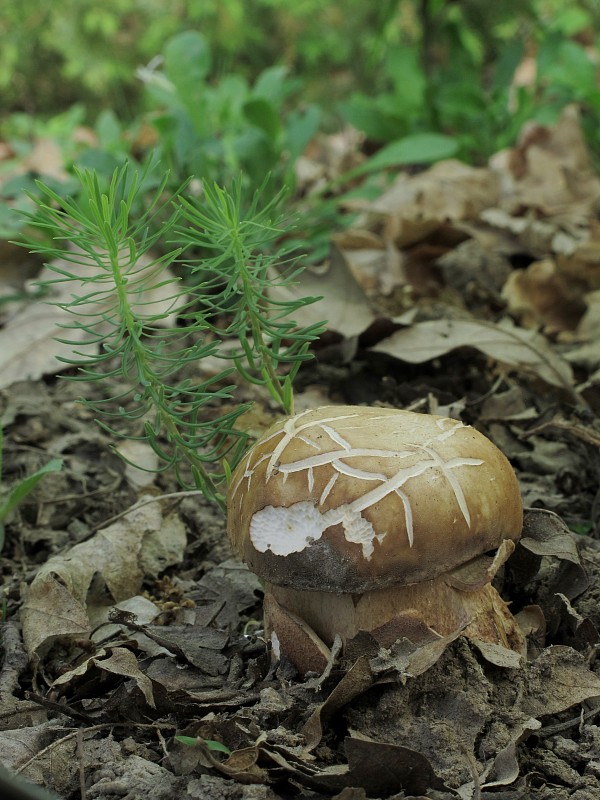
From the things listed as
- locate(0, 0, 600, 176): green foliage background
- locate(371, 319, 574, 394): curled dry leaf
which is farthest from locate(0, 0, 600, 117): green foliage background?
locate(371, 319, 574, 394): curled dry leaf

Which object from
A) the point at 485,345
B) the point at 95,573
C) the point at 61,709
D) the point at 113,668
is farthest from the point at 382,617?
the point at 485,345

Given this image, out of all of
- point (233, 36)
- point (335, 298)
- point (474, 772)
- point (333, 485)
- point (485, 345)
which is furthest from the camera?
point (233, 36)

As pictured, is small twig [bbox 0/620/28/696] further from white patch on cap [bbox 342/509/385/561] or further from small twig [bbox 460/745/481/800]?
small twig [bbox 460/745/481/800]

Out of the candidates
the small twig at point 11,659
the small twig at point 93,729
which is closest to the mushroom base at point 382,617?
the small twig at point 93,729

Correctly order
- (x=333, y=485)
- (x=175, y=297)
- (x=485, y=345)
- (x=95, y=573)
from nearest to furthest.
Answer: (x=333, y=485) < (x=175, y=297) < (x=95, y=573) < (x=485, y=345)

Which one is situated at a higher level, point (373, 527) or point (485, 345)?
point (373, 527)

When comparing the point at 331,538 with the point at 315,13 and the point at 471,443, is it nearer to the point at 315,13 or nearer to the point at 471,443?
the point at 471,443

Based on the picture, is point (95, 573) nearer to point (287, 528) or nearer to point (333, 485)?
point (287, 528)

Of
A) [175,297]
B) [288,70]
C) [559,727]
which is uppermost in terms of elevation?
A: [175,297]
